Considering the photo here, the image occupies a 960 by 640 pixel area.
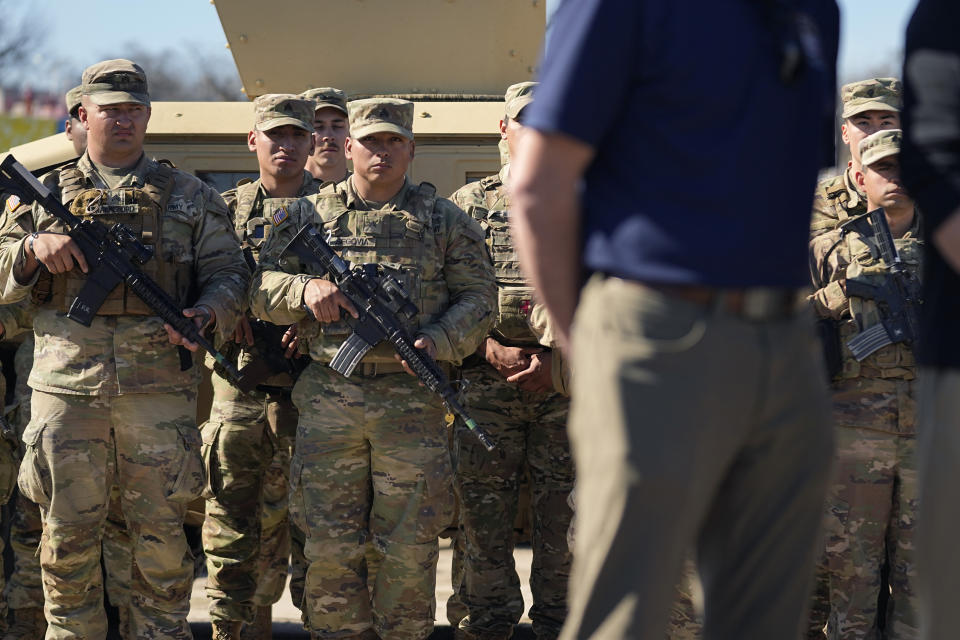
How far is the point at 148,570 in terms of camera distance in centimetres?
443

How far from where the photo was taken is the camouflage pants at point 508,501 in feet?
16.3

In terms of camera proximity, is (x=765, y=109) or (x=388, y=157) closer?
(x=765, y=109)

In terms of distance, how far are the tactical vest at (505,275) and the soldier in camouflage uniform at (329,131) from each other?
0.99 meters

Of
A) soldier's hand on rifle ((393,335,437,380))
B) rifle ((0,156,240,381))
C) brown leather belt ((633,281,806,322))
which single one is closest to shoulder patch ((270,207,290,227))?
rifle ((0,156,240,381))

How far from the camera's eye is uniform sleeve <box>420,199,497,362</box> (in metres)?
4.59

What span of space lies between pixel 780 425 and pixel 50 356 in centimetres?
336

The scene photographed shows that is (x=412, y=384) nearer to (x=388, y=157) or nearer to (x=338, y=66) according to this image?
(x=388, y=157)

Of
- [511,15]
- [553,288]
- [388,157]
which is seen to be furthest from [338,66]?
[553,288]

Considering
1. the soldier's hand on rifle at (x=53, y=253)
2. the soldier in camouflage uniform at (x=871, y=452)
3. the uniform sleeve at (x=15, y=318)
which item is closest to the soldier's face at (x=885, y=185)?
the soldier in camouflage uniform at (x=871, y=452)

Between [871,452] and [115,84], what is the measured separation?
327cm

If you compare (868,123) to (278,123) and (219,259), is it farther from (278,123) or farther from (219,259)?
(219,259)

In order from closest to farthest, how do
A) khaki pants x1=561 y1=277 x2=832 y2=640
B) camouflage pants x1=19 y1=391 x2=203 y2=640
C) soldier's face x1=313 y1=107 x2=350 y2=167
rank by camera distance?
khaki pants x1=561 y1=277 x2=832 y2=640
camouflage pants x1=19 y1=391 x2=203 y2=640
soldier's face x1=313 y1=107 x2=350 y2=167

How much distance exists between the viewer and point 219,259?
4.80 meters

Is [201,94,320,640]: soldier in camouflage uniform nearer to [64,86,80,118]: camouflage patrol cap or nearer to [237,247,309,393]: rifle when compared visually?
[237,247,309,393]: rifle
